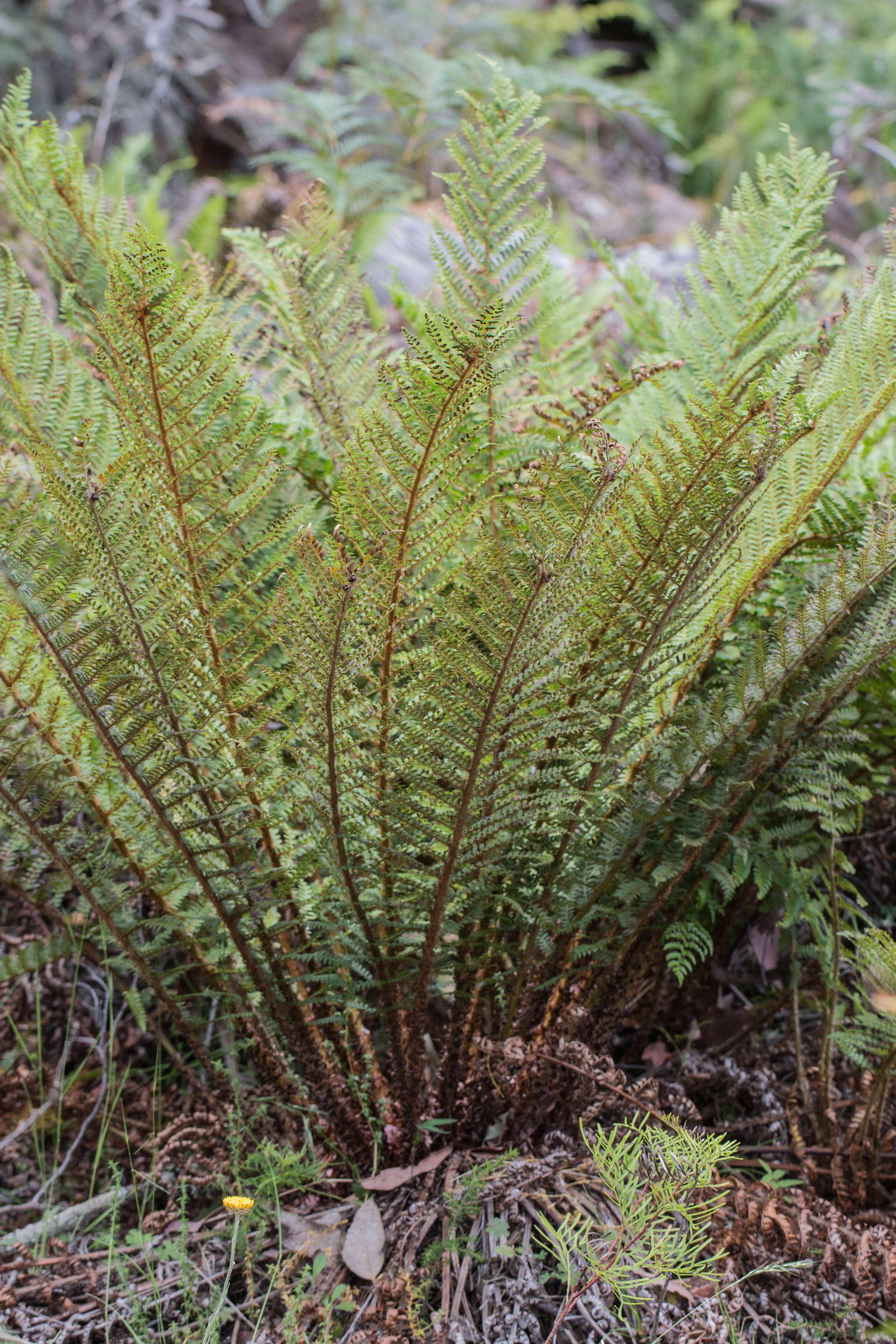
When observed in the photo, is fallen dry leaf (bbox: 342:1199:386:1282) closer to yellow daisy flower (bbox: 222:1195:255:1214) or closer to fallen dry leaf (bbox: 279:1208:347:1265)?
fallen dry leaf (bbox: 279:1208:347:1265)

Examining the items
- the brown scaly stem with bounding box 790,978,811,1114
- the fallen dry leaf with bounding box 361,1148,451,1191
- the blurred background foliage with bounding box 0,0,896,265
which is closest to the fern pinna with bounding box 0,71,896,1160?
the fallen dry leaf with bounding box 361,1148,451,1191

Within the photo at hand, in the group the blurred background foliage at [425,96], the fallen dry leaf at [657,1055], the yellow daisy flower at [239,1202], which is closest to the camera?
the yellow daisy flower at [239,1202]

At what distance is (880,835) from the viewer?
167cm

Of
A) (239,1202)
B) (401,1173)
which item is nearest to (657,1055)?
(401,1173)

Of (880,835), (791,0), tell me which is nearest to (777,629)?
(880,835)

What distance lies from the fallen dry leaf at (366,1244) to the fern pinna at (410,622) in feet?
0.34

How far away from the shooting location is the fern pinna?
3.02 ft

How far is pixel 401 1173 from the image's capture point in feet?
4.17

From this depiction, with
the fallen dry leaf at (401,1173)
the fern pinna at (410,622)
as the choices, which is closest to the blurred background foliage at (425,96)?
the fern pinna at (410,622)

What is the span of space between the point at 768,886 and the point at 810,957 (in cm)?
38

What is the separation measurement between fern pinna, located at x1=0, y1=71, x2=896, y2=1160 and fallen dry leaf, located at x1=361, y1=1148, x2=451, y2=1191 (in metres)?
0.03

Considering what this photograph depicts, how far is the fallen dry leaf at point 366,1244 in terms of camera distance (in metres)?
1.15

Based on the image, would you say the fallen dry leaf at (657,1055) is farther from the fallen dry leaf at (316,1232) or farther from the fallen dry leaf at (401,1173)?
the fallen dry leaf at (316,1232)

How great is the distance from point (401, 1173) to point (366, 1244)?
0.36 ft
